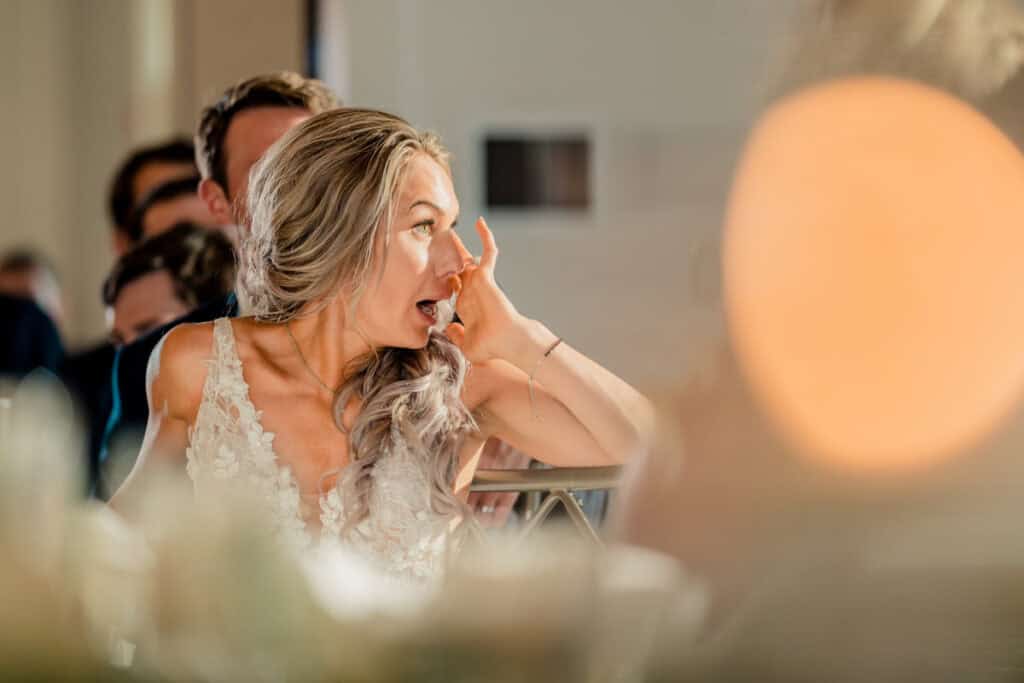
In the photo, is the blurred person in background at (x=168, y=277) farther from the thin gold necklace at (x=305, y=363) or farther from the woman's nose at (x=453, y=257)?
the woman's nose at (x=453, y=257)

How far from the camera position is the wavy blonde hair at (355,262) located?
1.47 meters

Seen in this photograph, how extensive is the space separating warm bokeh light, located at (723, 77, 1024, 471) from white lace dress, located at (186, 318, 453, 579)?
3.84ft

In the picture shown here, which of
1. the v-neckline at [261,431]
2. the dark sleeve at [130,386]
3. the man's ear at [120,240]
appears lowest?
the man's ear at [120,240]

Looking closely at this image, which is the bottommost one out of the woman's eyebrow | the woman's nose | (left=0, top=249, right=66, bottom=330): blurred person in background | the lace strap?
(left=0, top=249, right=66, bottom=330): blurred person in background

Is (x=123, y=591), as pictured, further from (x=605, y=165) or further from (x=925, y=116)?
(x=605, y=165)

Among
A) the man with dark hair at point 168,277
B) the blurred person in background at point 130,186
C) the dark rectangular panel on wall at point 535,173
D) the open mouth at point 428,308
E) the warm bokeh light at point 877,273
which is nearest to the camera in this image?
the warm bokeh light at point 877,273

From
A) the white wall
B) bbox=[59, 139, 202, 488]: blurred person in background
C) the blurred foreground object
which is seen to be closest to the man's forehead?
bbox=[59, 139, 202, 488]: blurred person in background

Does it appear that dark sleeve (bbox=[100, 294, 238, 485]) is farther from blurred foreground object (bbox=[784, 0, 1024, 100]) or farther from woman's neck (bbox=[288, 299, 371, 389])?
blurred foreground object (bbox=[784, 0, 1024, 100])

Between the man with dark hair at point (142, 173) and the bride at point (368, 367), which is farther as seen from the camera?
the man with dark hair at point (142, 173)

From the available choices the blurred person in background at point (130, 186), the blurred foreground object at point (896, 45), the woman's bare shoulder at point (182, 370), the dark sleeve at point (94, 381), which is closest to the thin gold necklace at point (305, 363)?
the woman's bare shoulder at point (182, 370)

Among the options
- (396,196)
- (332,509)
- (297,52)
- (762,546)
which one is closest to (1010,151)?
(762,546)

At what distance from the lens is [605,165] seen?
777cm

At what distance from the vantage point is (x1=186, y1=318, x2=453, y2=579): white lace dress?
5.08 ft

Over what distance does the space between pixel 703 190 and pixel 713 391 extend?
70mm
